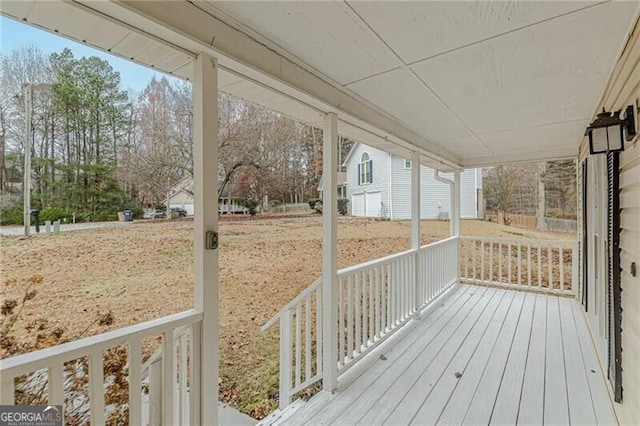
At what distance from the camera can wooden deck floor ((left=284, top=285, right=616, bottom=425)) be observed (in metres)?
2.13

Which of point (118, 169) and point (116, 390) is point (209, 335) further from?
point (118, 169)

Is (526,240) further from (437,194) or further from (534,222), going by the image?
(437,194)

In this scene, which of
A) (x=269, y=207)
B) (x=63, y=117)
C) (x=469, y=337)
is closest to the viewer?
(x=63, y=117)

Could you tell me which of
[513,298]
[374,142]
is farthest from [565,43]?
[513,298]

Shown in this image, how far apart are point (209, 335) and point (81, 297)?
583 millimetres

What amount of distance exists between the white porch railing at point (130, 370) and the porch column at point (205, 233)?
0.02 meters

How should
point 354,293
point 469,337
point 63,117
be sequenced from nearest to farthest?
point 63,117, point 354,293, point 469,337

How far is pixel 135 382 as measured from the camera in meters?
1.29

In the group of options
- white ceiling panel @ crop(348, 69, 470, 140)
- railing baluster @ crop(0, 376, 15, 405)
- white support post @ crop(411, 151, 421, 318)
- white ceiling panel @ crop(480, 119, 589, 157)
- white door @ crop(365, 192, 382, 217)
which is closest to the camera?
railing baluster @ crop(0, 376, 15, 405)

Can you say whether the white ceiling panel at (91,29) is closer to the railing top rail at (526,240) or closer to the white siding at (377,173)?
the white siding at (377,173)

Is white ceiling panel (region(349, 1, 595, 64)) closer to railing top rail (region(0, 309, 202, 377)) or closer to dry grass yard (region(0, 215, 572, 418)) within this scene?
dry grass yard (region(0, 215, 572, 418))

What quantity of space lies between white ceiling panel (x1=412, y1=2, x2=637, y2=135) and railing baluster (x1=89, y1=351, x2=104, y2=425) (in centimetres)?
228

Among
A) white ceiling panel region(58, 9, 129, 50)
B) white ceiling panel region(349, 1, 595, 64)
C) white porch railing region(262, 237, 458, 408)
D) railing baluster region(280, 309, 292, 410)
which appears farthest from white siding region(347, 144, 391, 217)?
white ceiling panel region(58, 9, 129, 50)

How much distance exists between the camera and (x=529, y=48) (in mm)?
1756
